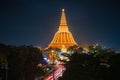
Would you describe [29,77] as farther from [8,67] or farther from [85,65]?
[85,65]

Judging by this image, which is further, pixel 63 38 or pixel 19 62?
pixel 63 38

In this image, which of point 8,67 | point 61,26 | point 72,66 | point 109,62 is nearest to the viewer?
point 109,62

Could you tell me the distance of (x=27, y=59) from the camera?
2452 inches

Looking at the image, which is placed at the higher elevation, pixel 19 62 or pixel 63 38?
pixel 63 38

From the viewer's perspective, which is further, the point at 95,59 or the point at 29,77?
the point at 29,77

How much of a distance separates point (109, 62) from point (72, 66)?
426 centimetres

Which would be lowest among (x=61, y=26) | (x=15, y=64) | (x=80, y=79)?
(x=80, y=79)

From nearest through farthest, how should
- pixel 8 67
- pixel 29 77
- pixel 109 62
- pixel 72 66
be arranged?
pixel 109 62
pixel 72 66
pixel 8 67
pixel 29 77

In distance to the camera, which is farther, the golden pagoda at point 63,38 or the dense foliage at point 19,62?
the golden pagoda at point 63,38

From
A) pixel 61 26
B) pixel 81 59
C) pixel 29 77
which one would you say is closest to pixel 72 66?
pixel 81 59

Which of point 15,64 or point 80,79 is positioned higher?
point 15,64

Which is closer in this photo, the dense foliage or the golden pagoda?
the dense foliage

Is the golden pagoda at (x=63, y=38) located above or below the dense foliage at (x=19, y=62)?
above

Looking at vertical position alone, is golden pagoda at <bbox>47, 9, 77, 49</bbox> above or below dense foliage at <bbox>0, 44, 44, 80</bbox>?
above
